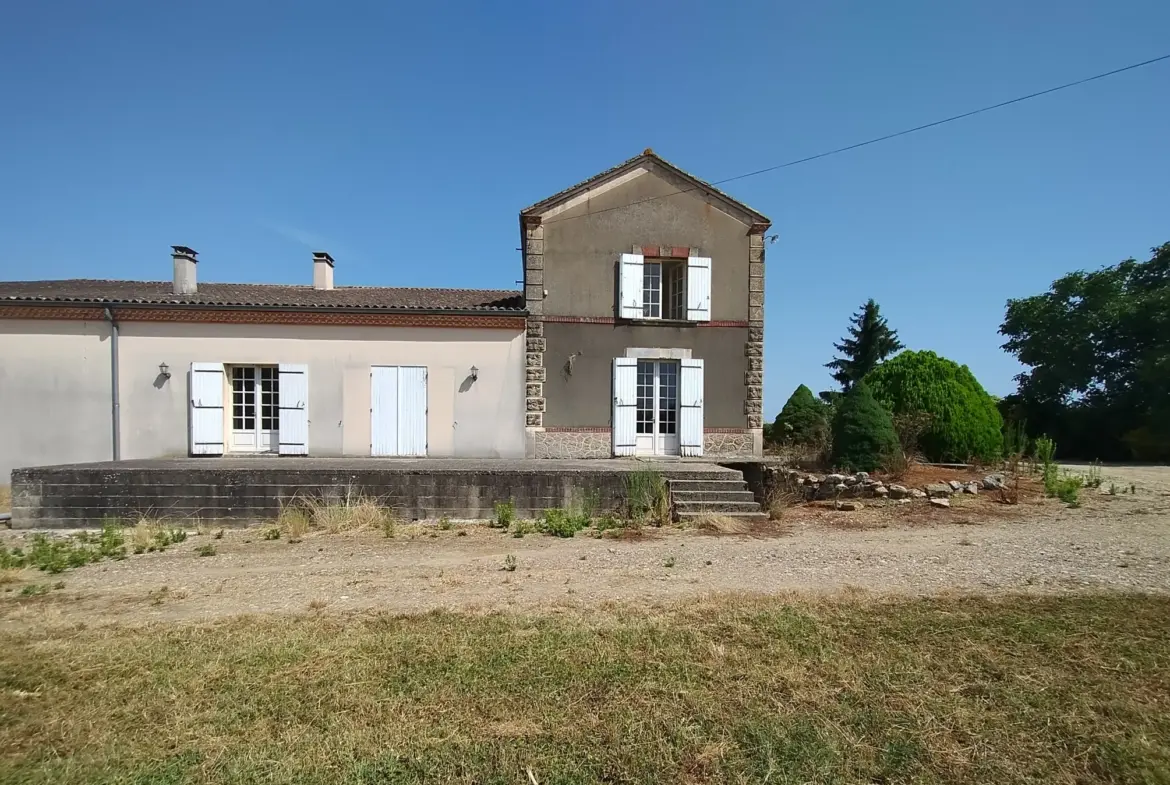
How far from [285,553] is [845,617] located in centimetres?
545

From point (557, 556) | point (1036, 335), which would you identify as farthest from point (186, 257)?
point (1036, 335)

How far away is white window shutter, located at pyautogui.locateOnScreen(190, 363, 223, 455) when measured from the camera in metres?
10.8

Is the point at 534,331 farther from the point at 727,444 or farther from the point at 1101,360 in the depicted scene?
the point at 1101,360

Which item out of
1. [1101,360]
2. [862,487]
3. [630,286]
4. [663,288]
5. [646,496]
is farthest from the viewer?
[1101,360]

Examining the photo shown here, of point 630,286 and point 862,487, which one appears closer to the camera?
point 862,487

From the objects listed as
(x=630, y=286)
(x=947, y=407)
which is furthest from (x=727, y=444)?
(x=947, y=407)

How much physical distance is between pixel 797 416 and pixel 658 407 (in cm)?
519

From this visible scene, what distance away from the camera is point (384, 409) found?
1130 cm

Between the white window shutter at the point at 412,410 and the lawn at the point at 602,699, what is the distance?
291 inches

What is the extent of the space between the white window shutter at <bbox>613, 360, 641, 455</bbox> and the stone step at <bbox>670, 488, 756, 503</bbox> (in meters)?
3.16

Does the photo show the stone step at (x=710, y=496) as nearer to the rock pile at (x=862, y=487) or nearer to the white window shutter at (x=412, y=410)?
the rock pile at (x=862, y=487)

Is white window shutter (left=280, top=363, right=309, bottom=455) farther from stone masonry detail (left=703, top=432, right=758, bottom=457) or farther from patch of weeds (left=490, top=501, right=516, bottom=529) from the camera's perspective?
stone masonry detail (left=703, top=432, right=758, bottom=457)

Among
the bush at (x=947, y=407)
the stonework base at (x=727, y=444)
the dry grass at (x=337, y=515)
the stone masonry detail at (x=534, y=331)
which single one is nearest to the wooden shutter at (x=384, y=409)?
the stone masonry detail at (x=534, y=331)

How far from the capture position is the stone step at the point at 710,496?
8.39m
